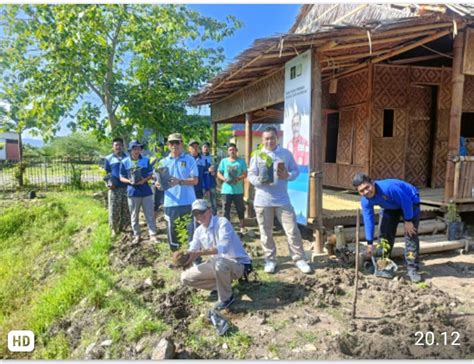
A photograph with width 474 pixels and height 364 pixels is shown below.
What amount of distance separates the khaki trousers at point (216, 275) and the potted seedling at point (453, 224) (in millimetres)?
3445

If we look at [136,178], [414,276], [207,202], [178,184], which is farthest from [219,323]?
[136,178]

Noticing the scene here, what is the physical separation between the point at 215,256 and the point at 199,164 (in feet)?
10.3

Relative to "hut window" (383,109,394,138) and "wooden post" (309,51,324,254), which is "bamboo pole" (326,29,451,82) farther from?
"wooden post" (309,51,324,254)

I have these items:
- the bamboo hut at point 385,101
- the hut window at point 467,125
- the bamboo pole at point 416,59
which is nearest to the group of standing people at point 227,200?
the bamboo hut at point 385,101

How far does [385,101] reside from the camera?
24.7ft

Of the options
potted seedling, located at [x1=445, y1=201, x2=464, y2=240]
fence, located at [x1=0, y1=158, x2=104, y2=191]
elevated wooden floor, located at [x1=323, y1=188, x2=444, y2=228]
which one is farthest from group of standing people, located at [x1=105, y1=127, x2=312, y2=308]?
fence, located at [x1=0, y1=158, x2=104, y2=191]

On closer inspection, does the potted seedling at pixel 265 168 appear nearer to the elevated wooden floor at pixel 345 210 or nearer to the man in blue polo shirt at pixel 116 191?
the elevated wooden floor at pixel 345 210

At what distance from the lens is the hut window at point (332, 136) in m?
8.73

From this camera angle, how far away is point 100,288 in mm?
4500

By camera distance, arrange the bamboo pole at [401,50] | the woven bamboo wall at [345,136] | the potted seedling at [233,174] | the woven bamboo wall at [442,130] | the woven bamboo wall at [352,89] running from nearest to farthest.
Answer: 1. the bamboo pole at [401,50]
2. the potted seedling at [233,174]
3. the woven bamboo wall at [352,89]
4. the woven bamboo wall at [442,130]
5. the woven bamboo wall at [345,136]

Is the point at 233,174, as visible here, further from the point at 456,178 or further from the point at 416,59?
the point at 416,59

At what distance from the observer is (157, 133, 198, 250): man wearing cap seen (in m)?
4.57

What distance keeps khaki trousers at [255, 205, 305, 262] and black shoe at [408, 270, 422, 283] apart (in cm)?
124

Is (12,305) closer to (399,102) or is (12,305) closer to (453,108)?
(453,108)
